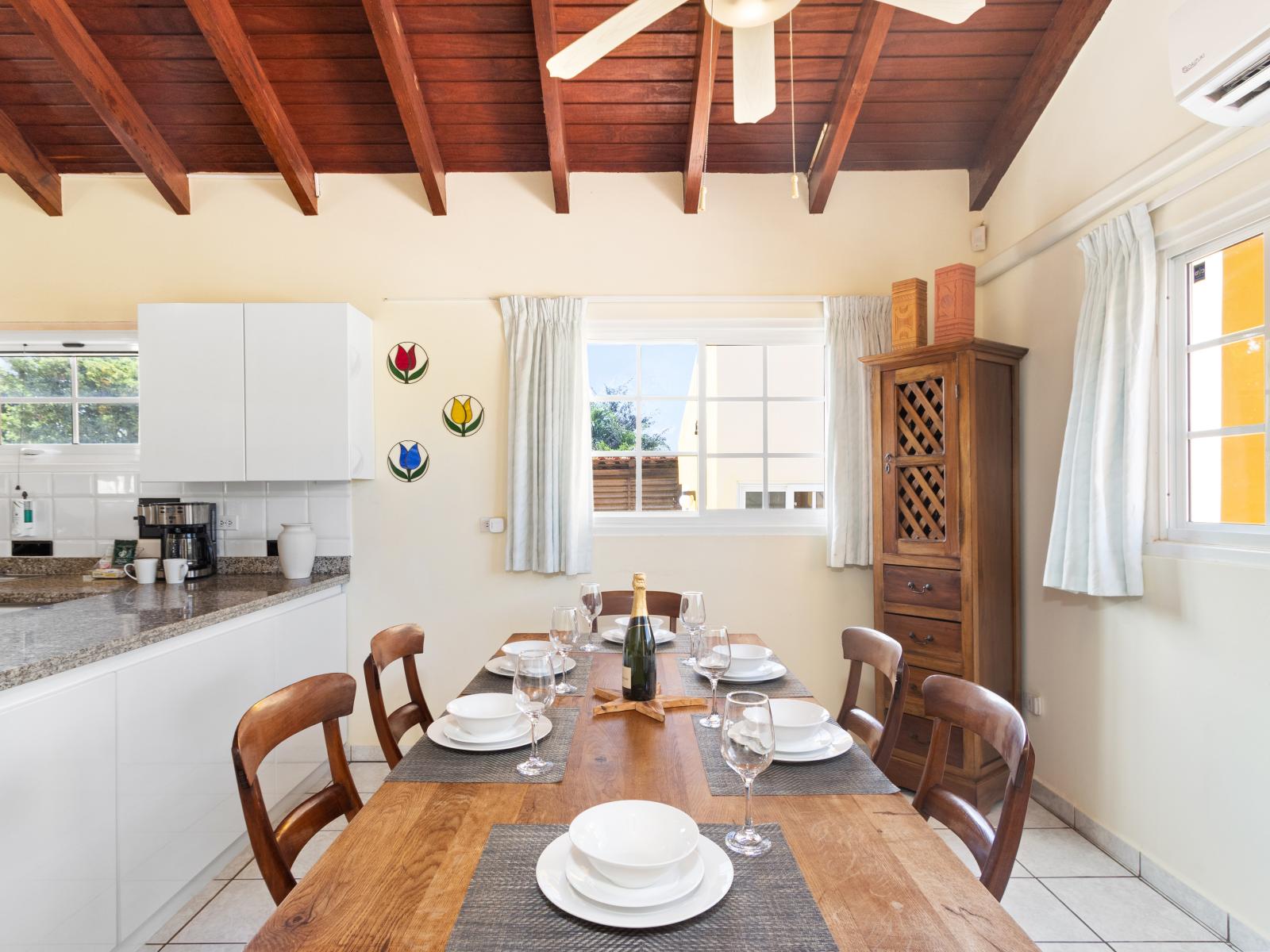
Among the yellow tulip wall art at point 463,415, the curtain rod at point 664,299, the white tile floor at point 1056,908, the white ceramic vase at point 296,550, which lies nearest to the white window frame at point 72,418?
the white ceramic vase at point 296,550

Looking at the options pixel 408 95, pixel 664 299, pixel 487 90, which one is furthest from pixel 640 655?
pixel 487 90

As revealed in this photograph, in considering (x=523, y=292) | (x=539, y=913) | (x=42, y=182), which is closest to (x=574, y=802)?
(x=539, y=913)

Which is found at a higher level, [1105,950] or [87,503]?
[87,503]

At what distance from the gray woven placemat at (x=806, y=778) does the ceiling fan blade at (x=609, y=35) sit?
1606mm

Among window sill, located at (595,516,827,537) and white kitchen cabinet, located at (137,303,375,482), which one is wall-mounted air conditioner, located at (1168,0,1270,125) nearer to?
window sill, located at (595,516,827,537)

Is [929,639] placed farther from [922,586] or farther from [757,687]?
[757,687]

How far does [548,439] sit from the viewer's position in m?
3.39

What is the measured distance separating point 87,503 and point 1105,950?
4.33 metres

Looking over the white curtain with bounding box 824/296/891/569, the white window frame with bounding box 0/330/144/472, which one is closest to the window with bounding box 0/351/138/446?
the white window frame with bounding box 0/330/144/472

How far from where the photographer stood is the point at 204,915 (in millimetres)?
2230

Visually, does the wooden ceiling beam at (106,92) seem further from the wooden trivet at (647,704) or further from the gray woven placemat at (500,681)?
the wooden trivet at (647,704)

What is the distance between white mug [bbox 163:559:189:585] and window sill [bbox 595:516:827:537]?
1806 millimetres

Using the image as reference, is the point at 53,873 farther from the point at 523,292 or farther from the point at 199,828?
the point at 523,292

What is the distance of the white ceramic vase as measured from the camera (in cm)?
330
